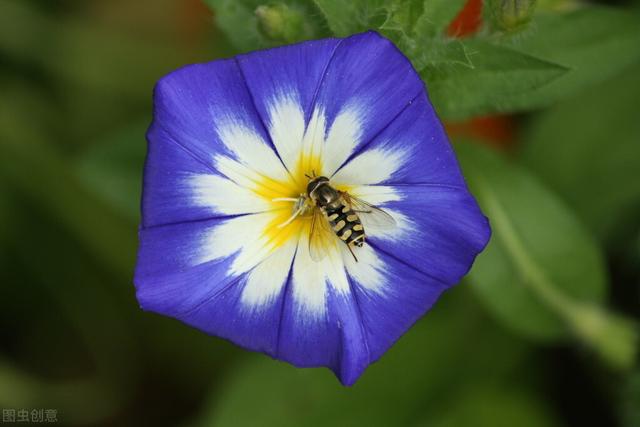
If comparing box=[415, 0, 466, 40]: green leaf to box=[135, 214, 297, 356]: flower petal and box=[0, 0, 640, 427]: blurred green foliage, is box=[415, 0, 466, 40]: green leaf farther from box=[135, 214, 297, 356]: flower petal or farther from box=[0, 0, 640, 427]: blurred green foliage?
box=[135, 214, 297, 356]: flower petal

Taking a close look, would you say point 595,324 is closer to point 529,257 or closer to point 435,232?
point 529,257

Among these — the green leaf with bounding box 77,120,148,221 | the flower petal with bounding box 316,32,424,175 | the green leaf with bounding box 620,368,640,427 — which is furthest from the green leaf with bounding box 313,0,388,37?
the green leaf with bounding box 620,368,640,427

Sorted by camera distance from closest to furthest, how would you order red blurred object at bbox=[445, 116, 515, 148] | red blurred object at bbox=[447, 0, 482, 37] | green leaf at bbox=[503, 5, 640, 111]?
green leaf at bbox=[503, 5, 640, 111]
red blurred object at bbox=[447, 0, 482, 37]
red blurred object at bbox=[445, 116, 515, 148]

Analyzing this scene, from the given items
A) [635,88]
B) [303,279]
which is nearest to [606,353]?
[635,88]

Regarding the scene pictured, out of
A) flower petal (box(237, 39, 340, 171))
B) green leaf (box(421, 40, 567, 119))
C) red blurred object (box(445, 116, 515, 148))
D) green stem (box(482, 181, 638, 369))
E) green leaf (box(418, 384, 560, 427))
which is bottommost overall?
green leaf (box(418, 384, 560, 427))

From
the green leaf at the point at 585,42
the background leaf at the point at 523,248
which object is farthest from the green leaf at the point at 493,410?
the green leaf at the point at 585,42

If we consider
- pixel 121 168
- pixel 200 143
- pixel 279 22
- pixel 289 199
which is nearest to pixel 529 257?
pixel 289 199
